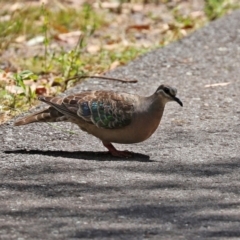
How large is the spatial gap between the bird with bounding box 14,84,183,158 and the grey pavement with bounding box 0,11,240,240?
0.61 ft

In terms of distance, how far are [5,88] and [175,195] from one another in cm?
345

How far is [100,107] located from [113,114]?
0.16m

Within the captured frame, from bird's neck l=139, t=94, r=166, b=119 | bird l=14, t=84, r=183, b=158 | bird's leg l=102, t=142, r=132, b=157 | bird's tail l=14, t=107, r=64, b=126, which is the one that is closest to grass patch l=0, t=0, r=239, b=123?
bird's tail l=14, t=107, r=64, b=126

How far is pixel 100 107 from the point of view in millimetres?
7438

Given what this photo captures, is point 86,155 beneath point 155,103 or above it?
beneath

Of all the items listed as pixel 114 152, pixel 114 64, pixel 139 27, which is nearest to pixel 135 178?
pixel 114 152

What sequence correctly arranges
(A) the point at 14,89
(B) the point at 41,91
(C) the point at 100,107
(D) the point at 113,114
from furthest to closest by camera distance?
(B) the point at 41,91, (A) the point at 14,89, (C) the point at 100,107, (D) the point at 113,114

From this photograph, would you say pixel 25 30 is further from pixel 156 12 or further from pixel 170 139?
pixel 170 139

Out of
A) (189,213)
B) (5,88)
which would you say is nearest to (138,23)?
(5,88)

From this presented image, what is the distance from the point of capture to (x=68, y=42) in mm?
12070

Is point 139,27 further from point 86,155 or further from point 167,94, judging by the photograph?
point 86,155

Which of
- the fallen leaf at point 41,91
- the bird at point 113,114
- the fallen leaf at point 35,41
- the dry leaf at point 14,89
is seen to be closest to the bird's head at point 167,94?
the bird at point 113,114

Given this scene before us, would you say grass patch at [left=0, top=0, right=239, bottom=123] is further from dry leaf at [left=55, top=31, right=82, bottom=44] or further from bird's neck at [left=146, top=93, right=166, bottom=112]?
bird's neck at [left=146, top=93, right=166, bottom=112]

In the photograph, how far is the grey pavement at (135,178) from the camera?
18.9 feet
